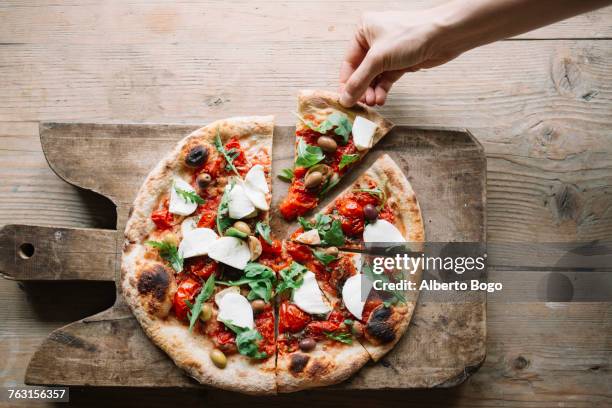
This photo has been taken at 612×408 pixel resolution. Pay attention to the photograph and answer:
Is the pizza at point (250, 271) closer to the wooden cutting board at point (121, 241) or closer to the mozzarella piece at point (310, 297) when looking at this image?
the mozzarella piece at point (310, 297)

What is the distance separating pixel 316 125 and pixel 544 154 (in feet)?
7.51

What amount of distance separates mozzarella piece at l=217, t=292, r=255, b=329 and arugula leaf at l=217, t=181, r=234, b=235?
1.88 feet

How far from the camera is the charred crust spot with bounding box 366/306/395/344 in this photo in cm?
433

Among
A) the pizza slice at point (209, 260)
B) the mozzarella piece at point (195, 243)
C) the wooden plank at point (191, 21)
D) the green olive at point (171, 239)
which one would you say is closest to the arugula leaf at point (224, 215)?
the pizza slice at point (209, 260)

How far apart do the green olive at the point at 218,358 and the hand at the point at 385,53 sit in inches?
93.9

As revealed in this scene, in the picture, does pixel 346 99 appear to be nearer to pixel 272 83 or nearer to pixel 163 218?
pixel 272 83

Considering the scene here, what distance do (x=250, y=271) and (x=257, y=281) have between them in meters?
0.11

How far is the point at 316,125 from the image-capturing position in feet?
14.9

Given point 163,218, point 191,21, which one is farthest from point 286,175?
point 191,21

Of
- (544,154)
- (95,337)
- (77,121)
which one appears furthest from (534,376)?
(77,121)

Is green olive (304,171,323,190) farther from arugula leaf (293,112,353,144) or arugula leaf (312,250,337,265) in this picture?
arugula leaf (312,250,337,265)

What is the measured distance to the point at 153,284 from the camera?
14.1 feet

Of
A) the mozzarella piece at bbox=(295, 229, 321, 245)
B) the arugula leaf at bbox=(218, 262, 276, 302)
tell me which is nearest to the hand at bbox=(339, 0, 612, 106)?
the mozzarella piece at bbox=(295, 229, 321, 245)

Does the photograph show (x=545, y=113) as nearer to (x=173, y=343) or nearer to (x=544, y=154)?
(x=544, y=154)
